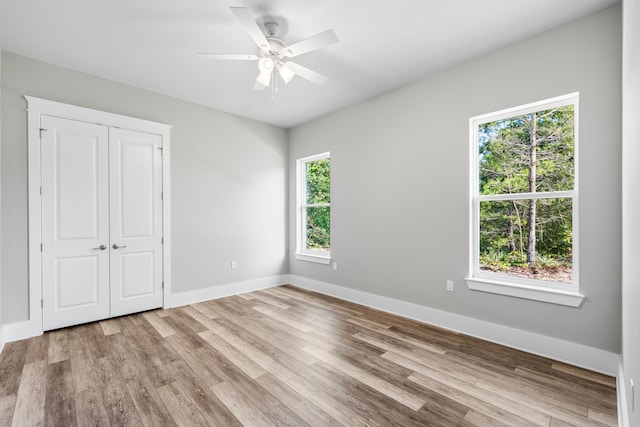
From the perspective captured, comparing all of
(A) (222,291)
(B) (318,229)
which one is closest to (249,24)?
(B) (318,229)

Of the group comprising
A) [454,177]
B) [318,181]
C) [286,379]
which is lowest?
[286,379]

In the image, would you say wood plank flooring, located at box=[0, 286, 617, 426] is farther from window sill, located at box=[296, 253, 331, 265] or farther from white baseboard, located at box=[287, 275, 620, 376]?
window sill, located at box=[296, 253, 331, 265]

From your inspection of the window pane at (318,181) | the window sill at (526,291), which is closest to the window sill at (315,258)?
the window pane at (318,181)

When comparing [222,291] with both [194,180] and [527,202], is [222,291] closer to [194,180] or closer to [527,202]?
[194,180]

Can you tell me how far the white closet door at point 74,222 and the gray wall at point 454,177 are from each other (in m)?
2.84

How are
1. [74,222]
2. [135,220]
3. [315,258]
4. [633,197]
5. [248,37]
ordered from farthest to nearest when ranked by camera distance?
[315,258]
[135,220]
[74,222]
[248,37]
[633,197]

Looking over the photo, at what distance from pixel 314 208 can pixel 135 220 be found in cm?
264

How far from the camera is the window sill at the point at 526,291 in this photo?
2.30m

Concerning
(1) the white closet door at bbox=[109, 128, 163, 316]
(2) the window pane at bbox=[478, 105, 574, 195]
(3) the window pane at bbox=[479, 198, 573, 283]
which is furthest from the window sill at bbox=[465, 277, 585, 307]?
(1) the white closet door at bbox=[109, 128, 163, 316]

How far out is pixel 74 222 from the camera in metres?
→ 3.13

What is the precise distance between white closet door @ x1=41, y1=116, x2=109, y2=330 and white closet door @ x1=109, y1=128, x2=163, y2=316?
0.10m

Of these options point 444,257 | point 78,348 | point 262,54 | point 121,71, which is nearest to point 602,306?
point 444,257

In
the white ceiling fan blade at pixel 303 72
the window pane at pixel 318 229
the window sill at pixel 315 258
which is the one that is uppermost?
the white ceiling fan blade at pixel 303 72

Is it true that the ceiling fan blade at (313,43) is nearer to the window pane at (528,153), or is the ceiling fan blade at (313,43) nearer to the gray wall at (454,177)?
the gray wall at (454,177)
